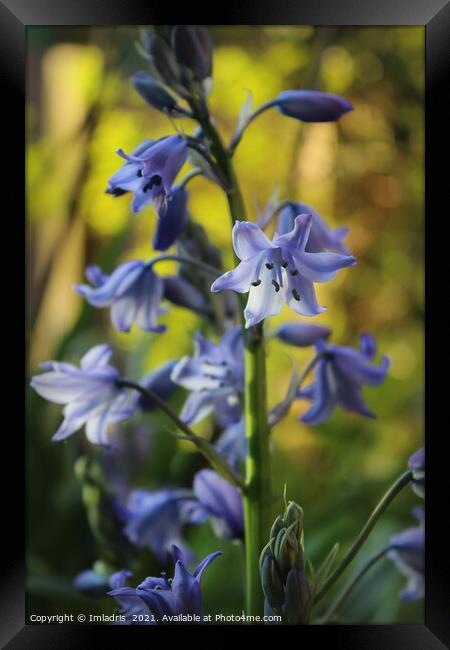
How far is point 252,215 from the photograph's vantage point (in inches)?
35.3

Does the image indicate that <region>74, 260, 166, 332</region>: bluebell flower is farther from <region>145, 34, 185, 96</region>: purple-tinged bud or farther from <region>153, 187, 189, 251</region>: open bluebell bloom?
<region>145, 34, 185, 96</region>: purple-tinged bud

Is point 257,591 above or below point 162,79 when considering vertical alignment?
below

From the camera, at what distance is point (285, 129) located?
1.06m

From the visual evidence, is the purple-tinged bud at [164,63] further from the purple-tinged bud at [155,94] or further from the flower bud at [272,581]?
the flower bud at [272,581]

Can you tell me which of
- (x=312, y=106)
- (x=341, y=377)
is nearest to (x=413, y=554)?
(x=341, y=377)

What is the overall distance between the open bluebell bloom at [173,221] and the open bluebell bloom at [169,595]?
1.06 ft

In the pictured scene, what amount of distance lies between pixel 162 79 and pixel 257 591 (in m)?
0.55

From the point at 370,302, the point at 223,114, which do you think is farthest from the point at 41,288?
the point at 370,302

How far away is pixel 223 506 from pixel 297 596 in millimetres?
145

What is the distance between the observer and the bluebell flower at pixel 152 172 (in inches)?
29.0

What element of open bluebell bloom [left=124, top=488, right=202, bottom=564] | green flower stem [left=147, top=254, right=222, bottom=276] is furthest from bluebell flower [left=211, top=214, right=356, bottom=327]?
open bluebell bloom [left=124, top=488, right=202, bottom=564]

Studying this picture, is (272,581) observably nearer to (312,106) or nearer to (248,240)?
(248,240)

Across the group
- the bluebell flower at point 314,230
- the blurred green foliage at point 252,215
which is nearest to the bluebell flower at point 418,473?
the blurred green foliage at point 252,215

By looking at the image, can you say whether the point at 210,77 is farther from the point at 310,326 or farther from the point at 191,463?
the point at 191,463
